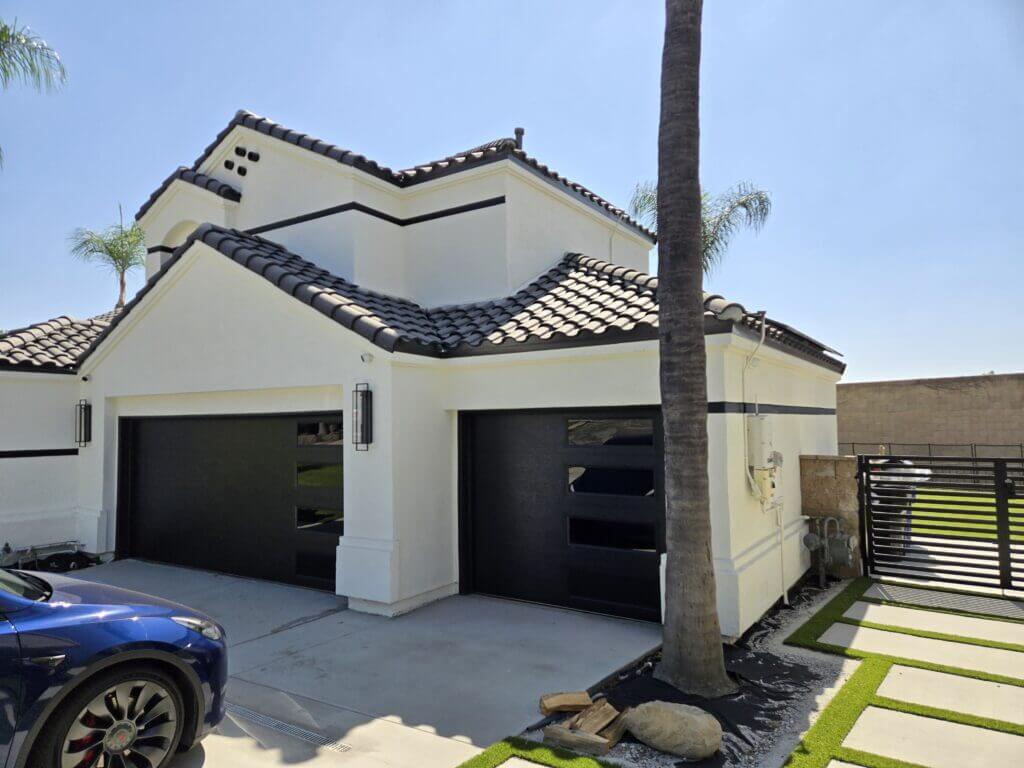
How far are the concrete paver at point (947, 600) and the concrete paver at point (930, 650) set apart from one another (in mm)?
1460

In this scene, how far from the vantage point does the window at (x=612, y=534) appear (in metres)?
7.17

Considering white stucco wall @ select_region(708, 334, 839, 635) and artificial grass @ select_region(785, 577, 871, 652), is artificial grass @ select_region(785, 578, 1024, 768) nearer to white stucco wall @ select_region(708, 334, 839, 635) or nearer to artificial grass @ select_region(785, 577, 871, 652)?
artificial grass @ select_region(785, 577, 871, 652)

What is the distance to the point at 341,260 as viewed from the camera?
10023 mm

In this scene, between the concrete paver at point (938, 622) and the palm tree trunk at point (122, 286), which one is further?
the palm tree trunk at point (122, 286)

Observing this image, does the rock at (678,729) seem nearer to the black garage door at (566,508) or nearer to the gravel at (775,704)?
the gravel at (775,704)

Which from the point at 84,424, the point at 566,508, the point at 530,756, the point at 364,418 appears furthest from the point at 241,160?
the point at 530,756

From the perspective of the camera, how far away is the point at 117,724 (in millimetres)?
3697

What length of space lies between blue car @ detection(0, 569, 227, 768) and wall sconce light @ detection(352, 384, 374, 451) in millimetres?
3393

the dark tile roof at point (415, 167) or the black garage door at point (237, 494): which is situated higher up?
the dark tile roof at point (415, 167)

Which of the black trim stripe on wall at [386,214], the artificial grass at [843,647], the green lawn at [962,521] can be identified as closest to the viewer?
the artificial grass at [843,647]

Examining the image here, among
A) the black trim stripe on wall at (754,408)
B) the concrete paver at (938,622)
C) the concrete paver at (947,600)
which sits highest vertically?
the black trim stripe on wall at (754,408)

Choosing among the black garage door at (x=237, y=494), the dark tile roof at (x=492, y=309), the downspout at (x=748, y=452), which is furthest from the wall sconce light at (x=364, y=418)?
the downspout at (x=748, y=452)

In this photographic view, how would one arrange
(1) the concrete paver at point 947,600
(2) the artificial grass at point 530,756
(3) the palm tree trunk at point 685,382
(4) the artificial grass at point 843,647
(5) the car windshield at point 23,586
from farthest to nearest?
(1) the concrete paver at point 947,600 → (4) the artificial grass at point 843,647 → (3) the palm tree trunk at point 685,382 → (2) the artificial grass at point 530,756 → (5) the car windshield at point 23,586

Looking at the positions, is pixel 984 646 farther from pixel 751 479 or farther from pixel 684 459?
pixel 684 459
